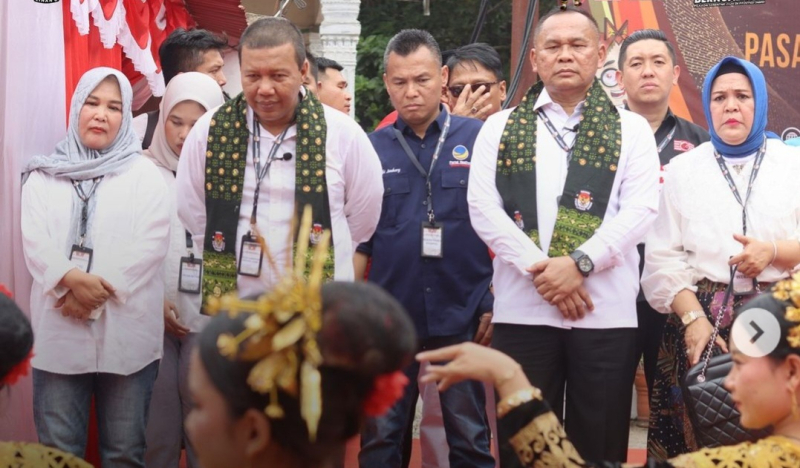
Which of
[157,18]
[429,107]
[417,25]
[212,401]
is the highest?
[417,25]

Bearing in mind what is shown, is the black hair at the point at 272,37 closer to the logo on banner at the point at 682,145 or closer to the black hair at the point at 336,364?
the logo on banner at the point at 682,145

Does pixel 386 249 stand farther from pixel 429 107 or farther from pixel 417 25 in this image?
pixel 417 25

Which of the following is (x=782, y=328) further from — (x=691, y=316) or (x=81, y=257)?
(x=81, y=257)

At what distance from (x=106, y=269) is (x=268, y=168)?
0.79 metres

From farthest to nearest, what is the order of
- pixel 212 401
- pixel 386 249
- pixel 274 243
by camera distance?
pixel 386 249 → pixel 274 243 → pixel 212 401

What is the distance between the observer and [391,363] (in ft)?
6.99

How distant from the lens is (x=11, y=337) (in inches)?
106

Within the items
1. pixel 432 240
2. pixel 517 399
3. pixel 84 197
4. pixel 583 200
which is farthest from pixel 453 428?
pixel 517 399

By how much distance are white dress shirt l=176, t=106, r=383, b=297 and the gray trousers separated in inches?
26.5

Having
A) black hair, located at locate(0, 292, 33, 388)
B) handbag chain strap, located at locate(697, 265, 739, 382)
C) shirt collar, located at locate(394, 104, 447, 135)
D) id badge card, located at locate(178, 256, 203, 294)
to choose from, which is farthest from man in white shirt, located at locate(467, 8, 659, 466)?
black hair, located at locate(0, 292, 33, 388)

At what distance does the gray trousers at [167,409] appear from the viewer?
5.08 metres

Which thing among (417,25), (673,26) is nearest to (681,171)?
(673,26)

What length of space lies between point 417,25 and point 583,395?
14.9m

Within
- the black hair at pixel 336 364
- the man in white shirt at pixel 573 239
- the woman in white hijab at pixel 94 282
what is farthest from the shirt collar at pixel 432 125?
the black hair at pixel 336 364
